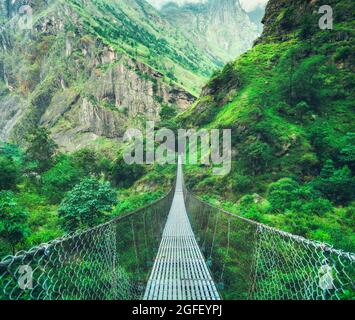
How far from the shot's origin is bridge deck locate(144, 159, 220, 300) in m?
4.54

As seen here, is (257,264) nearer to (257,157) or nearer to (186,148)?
(257,157)

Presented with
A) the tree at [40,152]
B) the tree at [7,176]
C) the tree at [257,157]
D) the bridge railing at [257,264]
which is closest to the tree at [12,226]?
the bridge railing at [257,264]

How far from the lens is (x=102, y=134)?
59.4 meters

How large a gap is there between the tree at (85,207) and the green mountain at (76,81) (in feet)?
143

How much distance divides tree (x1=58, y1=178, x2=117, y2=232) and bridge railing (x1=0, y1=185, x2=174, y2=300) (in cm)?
643

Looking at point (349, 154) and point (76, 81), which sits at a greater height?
point (76, 81)

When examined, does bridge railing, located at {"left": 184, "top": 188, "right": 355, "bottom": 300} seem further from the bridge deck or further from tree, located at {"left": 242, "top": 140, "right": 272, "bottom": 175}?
tree, located at {"left": 242, "top": 140, "right": 272, "bottom": 175}

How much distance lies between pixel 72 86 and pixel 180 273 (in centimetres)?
7142

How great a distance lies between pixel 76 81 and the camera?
7031 centimetres

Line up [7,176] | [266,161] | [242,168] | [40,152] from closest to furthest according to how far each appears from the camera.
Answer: [266,161]
[242,168]
[7,176]
[40,152]

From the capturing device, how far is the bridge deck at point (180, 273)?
4539mm

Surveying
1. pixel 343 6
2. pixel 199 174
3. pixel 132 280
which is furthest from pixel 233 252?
pixel 343 6

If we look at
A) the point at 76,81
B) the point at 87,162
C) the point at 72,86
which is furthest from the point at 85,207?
the point at 76,81

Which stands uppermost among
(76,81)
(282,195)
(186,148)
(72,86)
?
(76,81)
